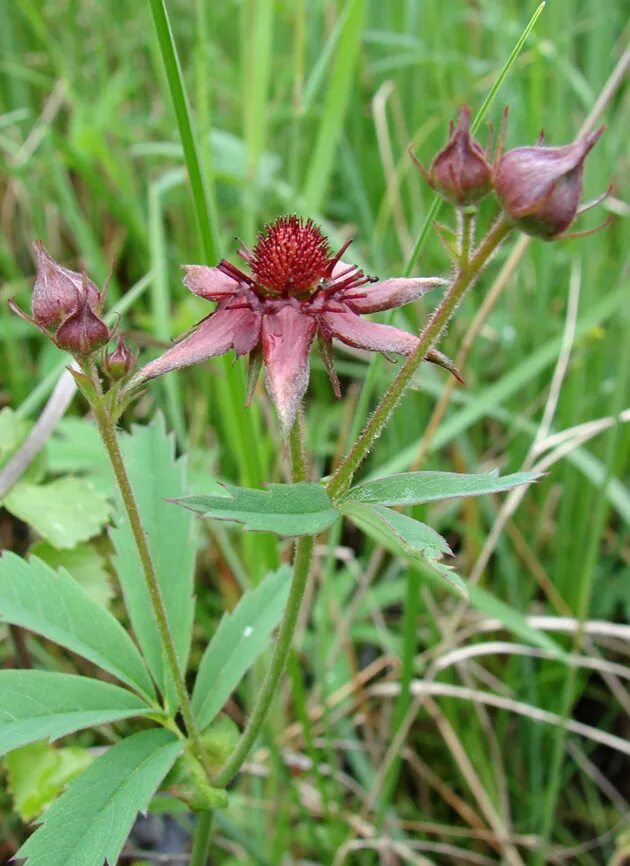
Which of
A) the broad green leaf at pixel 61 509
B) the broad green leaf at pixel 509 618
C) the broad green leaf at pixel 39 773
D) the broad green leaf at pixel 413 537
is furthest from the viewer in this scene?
the broad green leaf at pixel 509 618

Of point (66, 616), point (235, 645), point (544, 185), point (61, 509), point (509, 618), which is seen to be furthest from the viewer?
point (509, 618)

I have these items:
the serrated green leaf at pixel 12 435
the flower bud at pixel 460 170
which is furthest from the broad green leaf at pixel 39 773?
the flower bud at pixel 460 170

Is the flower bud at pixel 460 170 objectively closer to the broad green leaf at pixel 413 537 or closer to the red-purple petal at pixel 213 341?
the red-purple petal at pixel 213 341

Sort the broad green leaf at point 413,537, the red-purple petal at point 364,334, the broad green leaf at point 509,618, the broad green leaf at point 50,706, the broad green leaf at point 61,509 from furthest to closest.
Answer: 1. the broad green leaf at point 509,618
2. the broad green leaf at point 61,509
3. the broad green leaf at point 50,706
4. the red-purple petal at point 364,334
5. the broad green leaf at point 413,537

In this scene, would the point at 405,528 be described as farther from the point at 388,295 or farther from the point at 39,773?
the point at 39,773

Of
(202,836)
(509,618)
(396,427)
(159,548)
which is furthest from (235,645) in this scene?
(396,427)

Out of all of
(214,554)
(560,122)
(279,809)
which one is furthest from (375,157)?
(279,809)

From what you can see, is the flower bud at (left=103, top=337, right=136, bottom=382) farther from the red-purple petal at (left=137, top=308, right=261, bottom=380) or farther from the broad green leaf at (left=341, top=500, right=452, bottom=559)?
the broad green leaf at (left=341, top=500, right=452, bottom=559)
